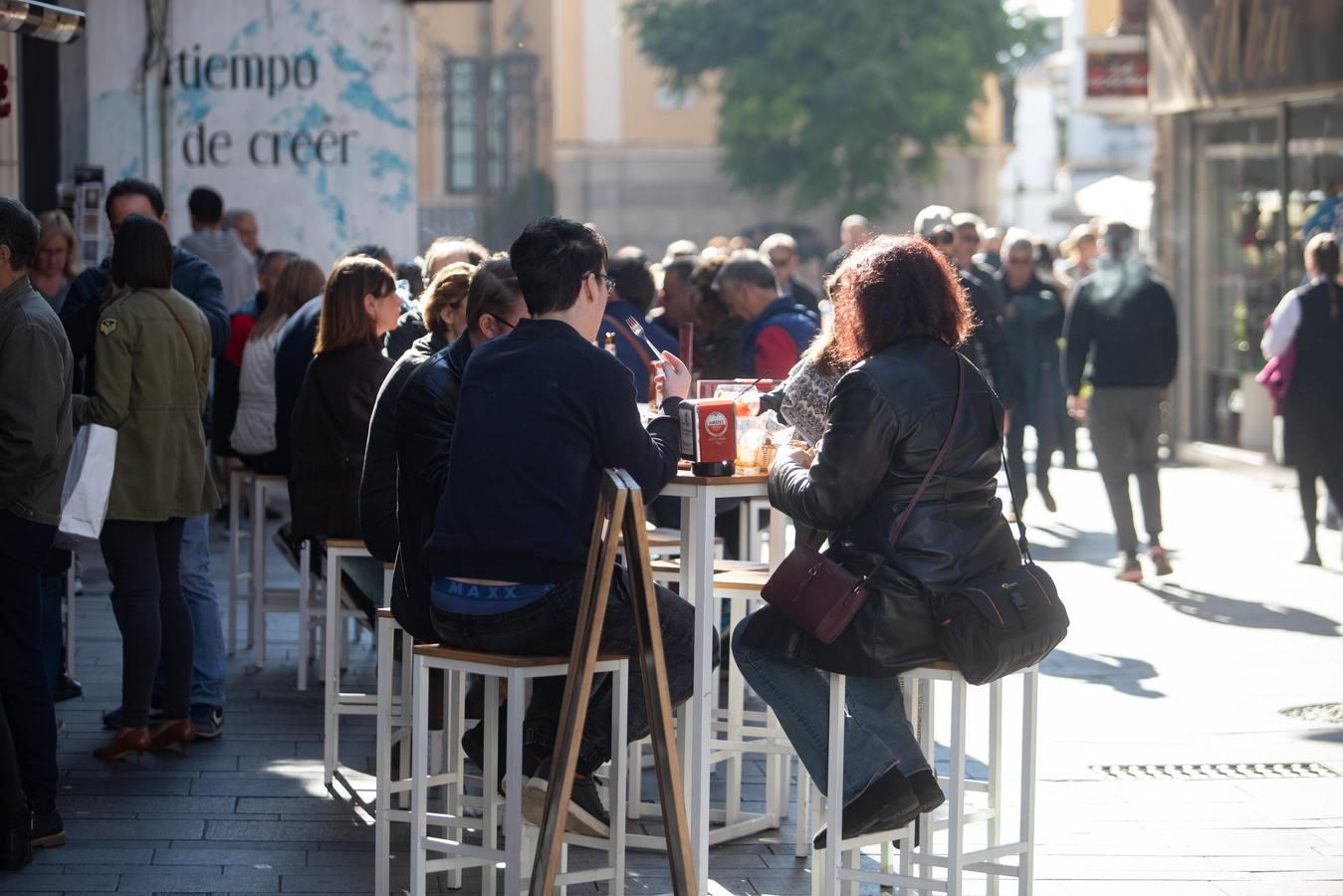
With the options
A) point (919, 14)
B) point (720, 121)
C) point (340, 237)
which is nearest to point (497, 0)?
point (720, 121)

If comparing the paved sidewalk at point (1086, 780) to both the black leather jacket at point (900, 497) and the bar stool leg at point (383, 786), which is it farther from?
the black leather jacket at point (900, 497)

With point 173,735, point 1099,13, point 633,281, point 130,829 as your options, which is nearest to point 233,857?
point 130,829

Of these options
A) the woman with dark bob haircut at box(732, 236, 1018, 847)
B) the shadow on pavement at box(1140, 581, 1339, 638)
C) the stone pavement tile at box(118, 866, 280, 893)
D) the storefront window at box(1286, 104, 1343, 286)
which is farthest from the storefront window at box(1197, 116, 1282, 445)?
the stone pavement tile at box(118, 866, 280, 893)

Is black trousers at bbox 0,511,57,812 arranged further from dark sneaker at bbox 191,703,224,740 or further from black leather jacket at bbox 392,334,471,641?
dark sneaker at bbox 191,703,224,740

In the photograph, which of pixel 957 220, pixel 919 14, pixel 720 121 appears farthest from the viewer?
pixel 720 121

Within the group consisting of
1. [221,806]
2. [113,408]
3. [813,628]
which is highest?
[113,408]

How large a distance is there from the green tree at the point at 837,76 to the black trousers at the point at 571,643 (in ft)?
124

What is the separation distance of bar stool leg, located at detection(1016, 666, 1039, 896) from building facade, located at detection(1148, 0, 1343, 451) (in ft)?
38.3

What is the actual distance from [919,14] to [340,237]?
32.3 metres

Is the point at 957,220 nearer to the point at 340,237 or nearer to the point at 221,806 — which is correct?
the point at 340,237

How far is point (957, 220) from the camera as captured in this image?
39.9ft

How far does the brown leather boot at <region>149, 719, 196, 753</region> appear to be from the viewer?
278 inches

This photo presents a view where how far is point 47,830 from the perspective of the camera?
232 inches

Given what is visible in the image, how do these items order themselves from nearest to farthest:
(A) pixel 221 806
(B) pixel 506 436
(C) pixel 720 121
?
(B) pixel 506 436 → (A) pixel 221 806 → (C) pixel 720 121
